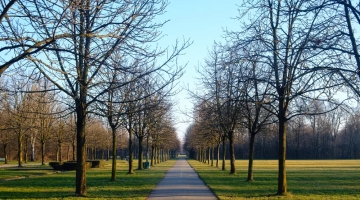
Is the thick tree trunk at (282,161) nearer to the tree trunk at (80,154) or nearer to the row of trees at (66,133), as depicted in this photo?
the tree trunk at (80,154)

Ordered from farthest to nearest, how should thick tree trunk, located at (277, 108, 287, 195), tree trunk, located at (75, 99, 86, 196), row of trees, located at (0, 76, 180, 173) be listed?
row of trees, located at (0, 76, 180, 173), thick tree trunk, located at (277, 108, 287, 195), tree trunk, located at (75, 99, 86, 196)

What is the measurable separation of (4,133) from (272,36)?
45.8 m

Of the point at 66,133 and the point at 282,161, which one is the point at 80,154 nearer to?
the point at 282,161

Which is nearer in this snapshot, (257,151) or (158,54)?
(158,54)

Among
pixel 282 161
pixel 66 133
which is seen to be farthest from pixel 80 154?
pixel 66 133

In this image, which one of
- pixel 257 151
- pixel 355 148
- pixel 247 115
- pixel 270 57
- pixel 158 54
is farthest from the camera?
pixel 257 151

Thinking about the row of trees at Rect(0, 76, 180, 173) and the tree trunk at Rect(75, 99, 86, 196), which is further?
the row of trees at Rect(0, 76, 180, 173)

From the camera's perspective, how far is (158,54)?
1108cm

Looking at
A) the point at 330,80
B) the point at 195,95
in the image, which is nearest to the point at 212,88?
the point at 195,95

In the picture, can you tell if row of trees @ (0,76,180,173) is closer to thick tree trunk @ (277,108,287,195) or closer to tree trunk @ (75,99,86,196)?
tree trunk @ (75,99,86,196)

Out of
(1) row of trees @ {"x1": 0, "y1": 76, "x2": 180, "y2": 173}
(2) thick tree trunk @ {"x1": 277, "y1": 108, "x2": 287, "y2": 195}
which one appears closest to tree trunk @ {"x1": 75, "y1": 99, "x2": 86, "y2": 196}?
(2) thick tree trunk @ {"x1": 277, "y1": 108, "x2": 287, "y2": 195}

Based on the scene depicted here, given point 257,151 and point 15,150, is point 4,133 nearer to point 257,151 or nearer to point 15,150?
point 15,150

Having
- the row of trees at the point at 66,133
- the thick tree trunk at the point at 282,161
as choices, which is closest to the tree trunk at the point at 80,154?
the thick tree trunk at the point at 282,161

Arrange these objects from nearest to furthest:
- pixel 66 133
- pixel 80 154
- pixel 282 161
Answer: pixel 80 154, pixel 282 161, pixel 66 133
